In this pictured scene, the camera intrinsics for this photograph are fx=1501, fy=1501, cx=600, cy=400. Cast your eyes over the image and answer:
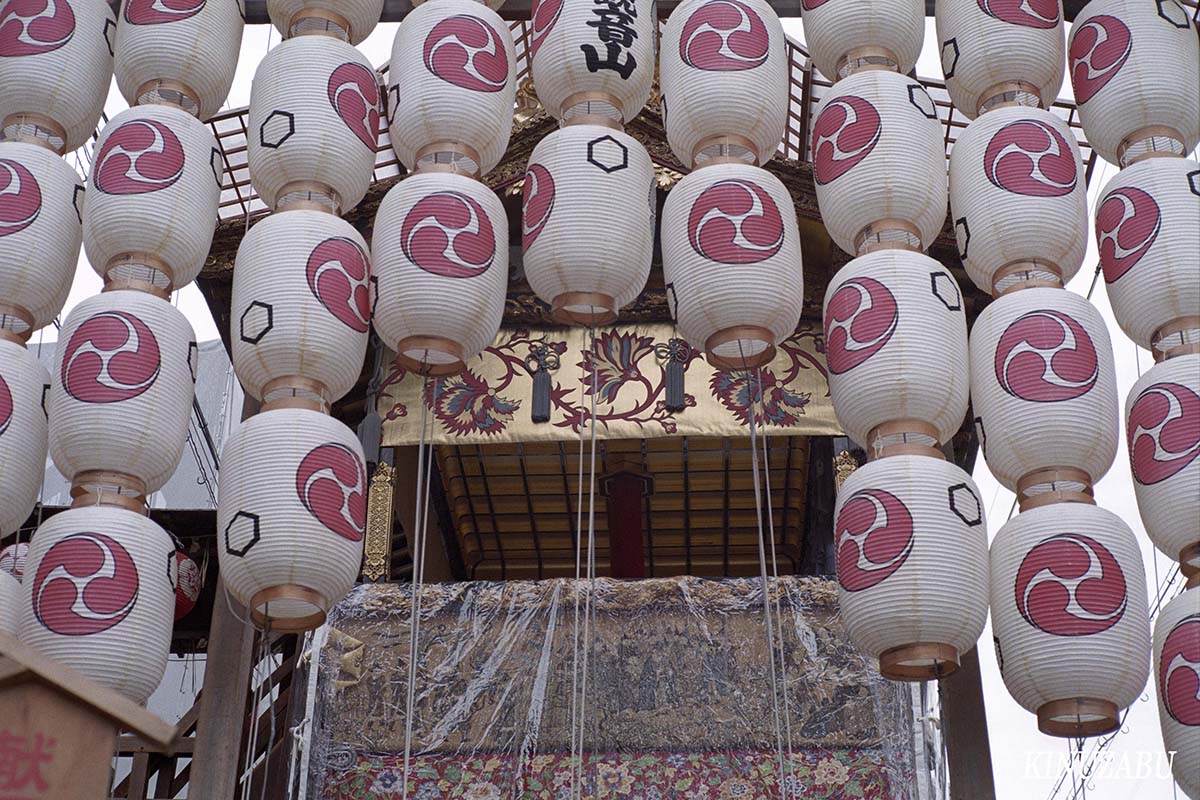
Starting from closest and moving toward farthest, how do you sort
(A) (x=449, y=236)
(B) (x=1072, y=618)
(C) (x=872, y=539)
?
1. (B) (x=1072, y=618)
2. (C) (x=872, y=539)
3. (A) (x=449, y=236)

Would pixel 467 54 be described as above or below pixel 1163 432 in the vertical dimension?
above

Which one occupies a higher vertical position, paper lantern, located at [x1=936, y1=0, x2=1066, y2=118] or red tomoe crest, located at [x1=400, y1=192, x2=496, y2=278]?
→ paper lantern, located at [x1=936, y1=0, x2=1066, y2=118]

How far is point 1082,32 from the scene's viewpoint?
598 centimetres

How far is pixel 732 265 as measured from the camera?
5.23 meters

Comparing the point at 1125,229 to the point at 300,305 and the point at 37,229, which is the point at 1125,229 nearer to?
the point at 300,305

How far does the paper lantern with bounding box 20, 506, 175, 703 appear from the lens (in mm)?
4758

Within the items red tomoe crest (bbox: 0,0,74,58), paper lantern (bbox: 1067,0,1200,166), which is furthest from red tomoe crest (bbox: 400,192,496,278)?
paper lantern (bbox: 1067,0,1200,166)

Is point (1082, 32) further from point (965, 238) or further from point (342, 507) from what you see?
point (342, 507)

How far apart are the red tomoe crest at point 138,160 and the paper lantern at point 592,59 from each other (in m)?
1.41

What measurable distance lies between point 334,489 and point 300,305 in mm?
658

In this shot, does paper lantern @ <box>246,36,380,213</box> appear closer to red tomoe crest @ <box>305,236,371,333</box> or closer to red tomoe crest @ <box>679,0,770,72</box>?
red tomoe crest @ <box>305,236,371,333</box>

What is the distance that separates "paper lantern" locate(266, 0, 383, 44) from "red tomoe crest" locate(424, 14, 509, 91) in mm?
489

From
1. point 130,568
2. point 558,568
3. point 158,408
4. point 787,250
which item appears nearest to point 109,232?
point 158,408

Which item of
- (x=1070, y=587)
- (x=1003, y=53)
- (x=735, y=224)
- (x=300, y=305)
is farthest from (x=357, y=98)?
(x=1070, y=587)
